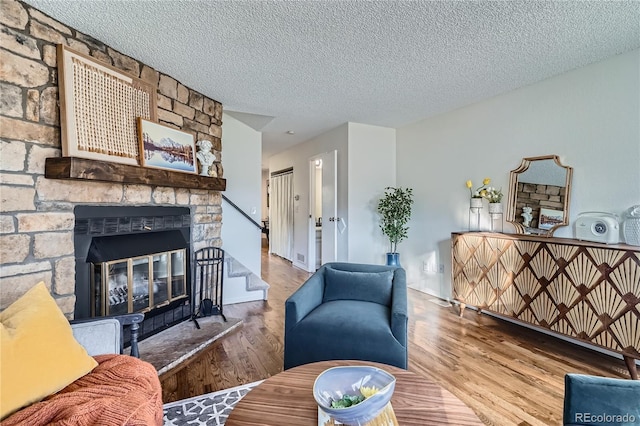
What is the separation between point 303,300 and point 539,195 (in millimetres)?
2520

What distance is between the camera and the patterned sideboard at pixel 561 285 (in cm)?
208

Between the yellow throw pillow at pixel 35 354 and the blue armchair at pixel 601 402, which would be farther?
the yellow throw pillow at pixel 35 354

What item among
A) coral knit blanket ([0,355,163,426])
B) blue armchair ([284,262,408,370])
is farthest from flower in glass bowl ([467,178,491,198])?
coral knit blanket ([0,355,163,426])

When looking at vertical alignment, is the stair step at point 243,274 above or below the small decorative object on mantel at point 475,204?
below

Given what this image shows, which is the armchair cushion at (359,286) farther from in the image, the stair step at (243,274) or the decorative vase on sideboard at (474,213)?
the decorative vase on sideboard at (474,213)

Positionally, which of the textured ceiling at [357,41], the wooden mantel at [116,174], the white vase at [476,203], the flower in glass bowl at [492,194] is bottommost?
the white vase at [476,203]

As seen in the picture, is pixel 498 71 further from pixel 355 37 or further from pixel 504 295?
pixel 504 295

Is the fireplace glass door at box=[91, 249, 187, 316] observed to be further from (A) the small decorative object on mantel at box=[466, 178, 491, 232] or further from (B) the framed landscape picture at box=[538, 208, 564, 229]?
(B) the framed landscape picture at box=[538, 208, 564, 229]

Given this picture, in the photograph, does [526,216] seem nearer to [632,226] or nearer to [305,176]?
[632,226]

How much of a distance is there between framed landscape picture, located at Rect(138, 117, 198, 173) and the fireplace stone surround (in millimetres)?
375

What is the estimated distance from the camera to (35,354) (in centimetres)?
121

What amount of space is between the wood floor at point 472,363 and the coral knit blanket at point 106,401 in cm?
66

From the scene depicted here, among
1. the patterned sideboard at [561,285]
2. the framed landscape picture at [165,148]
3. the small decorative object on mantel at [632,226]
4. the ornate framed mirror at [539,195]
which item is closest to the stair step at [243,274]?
the framed landscape picture at [165,148]

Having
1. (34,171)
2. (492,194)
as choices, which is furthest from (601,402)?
(34,171)
